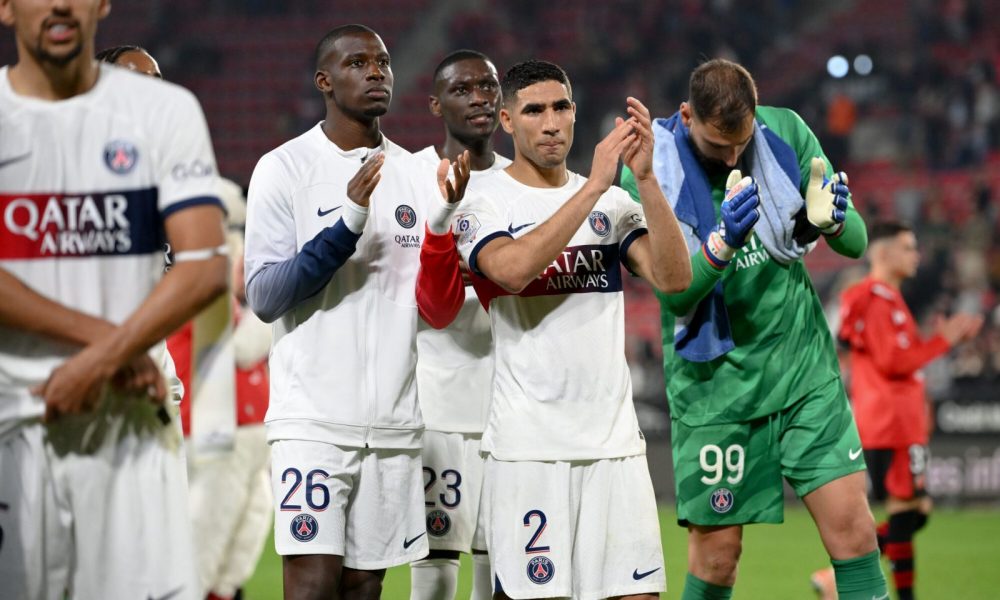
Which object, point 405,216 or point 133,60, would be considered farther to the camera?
point 133,60

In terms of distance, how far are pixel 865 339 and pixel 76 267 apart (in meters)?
6.81

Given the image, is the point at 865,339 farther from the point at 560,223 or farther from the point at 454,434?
the point at 560,223

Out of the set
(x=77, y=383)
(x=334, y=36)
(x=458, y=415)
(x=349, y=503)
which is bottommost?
(x=349, y=503)

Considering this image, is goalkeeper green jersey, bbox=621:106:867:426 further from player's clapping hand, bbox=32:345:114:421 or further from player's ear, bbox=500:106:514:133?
player's clapping hand, bbox=32:345:114:421

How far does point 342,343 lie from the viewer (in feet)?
15.5

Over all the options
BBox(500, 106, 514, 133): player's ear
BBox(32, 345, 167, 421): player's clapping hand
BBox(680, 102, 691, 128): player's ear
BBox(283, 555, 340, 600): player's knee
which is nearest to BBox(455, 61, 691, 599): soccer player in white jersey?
BBox(500, 106, 514, 133): player's ear

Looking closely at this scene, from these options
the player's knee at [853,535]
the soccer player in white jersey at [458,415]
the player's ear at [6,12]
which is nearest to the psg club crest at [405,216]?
the soccer player in white jersey at [458,415]

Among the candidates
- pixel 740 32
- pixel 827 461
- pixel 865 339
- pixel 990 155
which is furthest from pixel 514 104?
pixel 740 32

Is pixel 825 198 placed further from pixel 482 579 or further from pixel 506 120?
pixel 482 579

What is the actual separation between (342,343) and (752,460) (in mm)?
1867

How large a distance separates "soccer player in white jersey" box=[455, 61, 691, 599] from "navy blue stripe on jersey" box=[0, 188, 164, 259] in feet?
5.02

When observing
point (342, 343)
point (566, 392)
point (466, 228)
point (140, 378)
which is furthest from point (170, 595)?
point (466, 228)

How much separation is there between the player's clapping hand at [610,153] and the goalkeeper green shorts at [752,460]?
4.91 ft

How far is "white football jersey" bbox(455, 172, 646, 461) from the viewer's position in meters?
4.70
